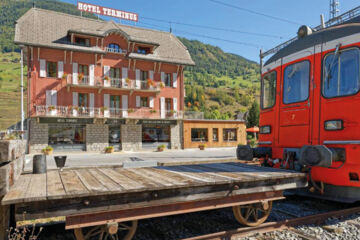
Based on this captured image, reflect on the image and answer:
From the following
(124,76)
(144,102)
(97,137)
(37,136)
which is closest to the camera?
(37,136)

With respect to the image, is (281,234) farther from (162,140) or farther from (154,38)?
(154,38)

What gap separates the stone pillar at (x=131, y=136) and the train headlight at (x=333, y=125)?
24.0 metres

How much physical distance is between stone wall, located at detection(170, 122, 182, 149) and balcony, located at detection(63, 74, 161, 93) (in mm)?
4536

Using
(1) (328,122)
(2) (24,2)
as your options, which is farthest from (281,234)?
(2) (24,2)

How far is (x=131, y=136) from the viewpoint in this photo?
91.9ft

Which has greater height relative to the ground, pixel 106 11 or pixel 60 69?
pixel 106 11

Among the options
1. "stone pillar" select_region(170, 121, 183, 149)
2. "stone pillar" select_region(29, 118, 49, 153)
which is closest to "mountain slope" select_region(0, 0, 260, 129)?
"stone pillar" select_region(170, 121, 183, 149)

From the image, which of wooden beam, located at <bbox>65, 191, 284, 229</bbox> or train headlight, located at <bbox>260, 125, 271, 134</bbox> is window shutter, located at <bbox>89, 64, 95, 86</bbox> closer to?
train headlight, located at <bbox>260, 125, 271, 134</bbox>

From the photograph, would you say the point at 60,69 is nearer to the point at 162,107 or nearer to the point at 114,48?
the point at 114,48

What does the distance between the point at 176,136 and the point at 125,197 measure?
2681 cm

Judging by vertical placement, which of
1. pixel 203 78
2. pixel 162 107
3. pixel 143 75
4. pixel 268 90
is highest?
pixel 203 78

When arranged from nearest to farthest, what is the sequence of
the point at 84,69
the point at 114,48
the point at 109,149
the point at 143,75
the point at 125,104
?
the point at 109,149 < the point at 84,69 < the point at 125,104 < the point at 114,48 < the point at 143,75

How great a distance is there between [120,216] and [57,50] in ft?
84.4

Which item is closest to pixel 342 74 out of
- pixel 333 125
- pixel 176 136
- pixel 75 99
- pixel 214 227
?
pixel 333 125
